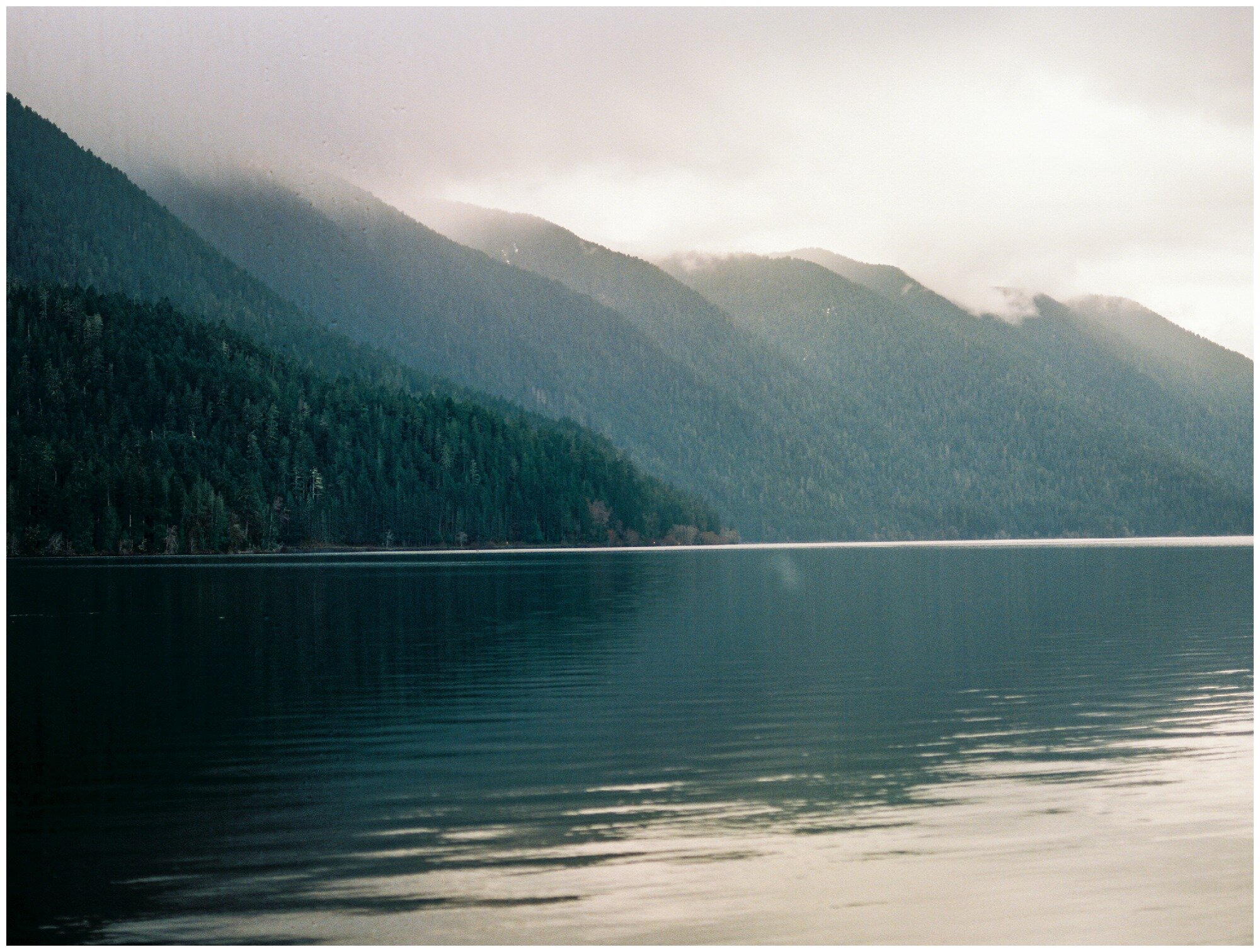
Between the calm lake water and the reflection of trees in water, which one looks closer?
the calm lake water

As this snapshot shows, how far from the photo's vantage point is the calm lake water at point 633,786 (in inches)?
861

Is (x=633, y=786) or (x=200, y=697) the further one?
(x=200, y=697)

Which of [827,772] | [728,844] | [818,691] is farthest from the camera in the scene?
Answer: [818,691]

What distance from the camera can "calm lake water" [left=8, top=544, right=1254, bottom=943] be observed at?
21.9 m

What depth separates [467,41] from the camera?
129 metres

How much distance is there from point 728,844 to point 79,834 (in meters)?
11.7

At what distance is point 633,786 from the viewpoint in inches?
1224

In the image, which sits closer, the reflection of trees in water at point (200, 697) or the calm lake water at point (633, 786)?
the calm lake water at point (633, 786)

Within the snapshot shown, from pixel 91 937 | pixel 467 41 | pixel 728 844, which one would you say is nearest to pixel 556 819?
pixel 728 844

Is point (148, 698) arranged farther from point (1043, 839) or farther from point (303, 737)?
point (1043, 839)

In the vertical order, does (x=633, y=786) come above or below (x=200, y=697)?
below

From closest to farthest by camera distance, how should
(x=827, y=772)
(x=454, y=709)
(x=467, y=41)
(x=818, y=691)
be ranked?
(x=827, y=772), (x=454, y=709), (x=818, y=691), (x=467, y=41)

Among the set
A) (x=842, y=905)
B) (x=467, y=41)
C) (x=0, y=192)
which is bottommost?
(x=842, y=905)

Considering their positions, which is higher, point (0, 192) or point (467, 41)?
point (467, 41)
